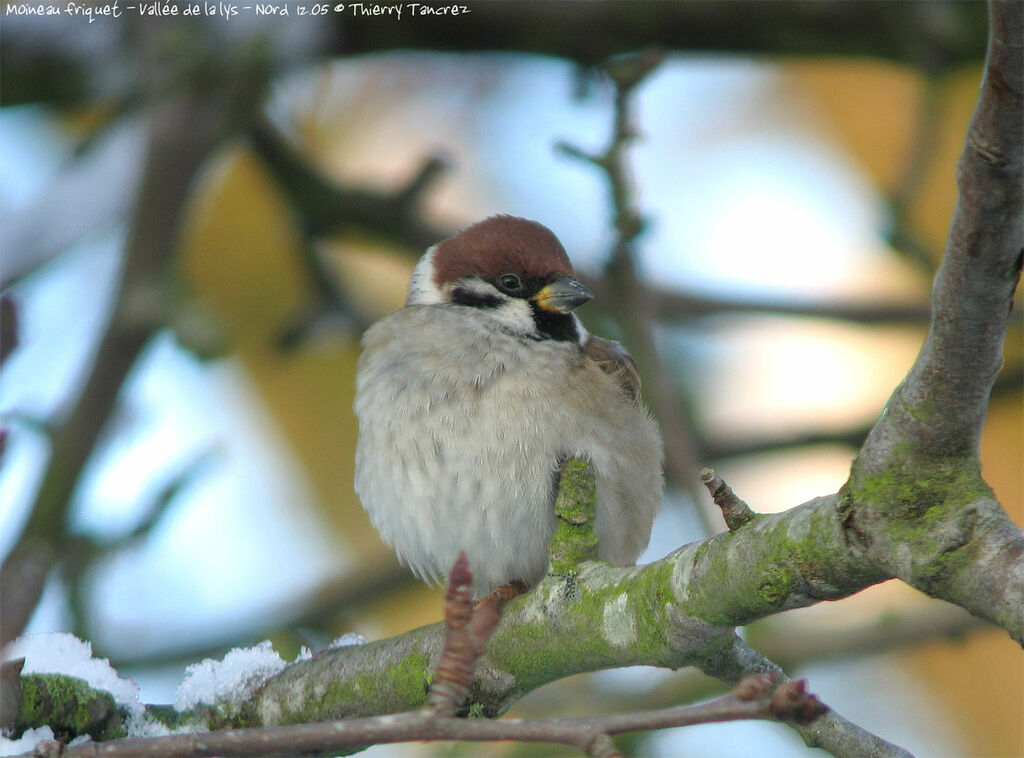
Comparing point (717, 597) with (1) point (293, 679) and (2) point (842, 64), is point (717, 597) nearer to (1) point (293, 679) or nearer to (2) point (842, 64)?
(1) point (293, 679)

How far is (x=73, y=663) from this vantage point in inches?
99.0

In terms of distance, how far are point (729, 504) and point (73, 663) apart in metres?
1.53

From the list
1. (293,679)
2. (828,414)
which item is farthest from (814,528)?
(828,414)

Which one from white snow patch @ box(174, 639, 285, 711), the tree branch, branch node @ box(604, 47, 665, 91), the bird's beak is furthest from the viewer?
the bird's beak

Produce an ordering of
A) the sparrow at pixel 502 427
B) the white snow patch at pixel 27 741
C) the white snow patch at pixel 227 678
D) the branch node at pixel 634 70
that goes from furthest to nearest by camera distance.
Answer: the branch node at pixel 634 70 → the sparrow at pixel 502 427 → the white snow patch at pixel 227 678 → the white snow patch at pixel 27 741

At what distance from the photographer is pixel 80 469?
148 inches

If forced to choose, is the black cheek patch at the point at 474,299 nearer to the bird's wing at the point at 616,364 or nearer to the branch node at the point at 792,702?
the bird's wing at the point at 616,364

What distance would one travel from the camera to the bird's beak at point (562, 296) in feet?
11.8

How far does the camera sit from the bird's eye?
146 inches

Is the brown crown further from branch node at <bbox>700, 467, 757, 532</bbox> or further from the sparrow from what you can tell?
branch node at <bbox>700, 467, 757, 532</bbox>

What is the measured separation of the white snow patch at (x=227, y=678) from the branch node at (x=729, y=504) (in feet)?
4.39

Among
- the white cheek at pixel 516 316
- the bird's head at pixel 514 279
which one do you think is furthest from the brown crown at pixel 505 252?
the white cheek at pixel 516 316

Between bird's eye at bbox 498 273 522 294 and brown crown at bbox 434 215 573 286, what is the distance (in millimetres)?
21

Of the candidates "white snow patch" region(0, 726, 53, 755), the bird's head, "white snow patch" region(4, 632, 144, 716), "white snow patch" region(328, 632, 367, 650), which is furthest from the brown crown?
"white snow patch" region(0, 726, 53, 755)
